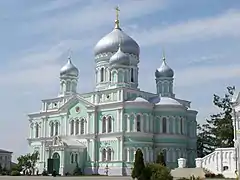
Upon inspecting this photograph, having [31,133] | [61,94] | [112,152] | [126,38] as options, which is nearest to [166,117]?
[112,152]

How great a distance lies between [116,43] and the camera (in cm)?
6488

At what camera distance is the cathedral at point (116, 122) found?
58.1 meters

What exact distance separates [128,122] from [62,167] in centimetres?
1011

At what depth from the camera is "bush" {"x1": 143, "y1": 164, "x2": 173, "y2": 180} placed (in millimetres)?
27125

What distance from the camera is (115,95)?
59.8 m

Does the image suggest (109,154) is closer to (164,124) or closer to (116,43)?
(164,124)

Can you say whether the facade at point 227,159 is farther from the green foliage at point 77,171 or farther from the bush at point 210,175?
the green foliage at point 77,171

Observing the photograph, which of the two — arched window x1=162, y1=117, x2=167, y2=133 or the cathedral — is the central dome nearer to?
the cathedral

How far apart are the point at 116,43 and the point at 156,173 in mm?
39135

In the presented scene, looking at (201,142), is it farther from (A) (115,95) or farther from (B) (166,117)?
(A) (115,95)

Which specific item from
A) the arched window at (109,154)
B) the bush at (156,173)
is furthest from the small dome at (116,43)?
the bush at (156,173)

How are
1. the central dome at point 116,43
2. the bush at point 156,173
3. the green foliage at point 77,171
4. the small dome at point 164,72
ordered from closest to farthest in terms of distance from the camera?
the bush at point 156,173, the green foliage at point 77,171, the central dome at point 116,43, the small dome at point 164,72

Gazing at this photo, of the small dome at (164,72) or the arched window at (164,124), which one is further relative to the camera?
the small dome at (164,72)

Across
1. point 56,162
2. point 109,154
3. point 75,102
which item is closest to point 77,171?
point 56,162
